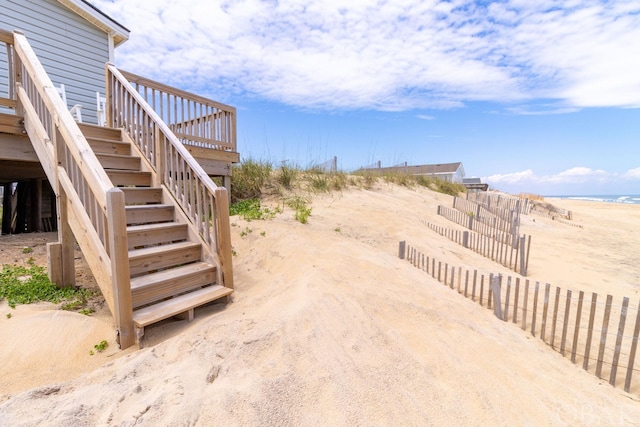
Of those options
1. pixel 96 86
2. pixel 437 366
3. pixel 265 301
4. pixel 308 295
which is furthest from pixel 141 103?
pixel 96 86

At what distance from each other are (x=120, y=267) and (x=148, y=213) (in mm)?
1483

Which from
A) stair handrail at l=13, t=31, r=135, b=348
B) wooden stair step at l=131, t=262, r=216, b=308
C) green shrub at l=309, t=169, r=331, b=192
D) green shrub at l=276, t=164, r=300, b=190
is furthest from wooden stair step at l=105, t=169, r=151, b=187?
green shrub at l=309, t=169, r=331, b=192

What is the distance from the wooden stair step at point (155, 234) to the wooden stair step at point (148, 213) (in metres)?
0.12

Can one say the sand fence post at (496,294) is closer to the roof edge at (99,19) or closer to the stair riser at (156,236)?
the stair riser at (156,236)

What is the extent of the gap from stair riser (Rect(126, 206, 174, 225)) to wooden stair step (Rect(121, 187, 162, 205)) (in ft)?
1.30

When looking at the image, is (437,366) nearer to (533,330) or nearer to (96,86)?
(533,330)

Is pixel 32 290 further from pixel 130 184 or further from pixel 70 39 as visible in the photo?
pixel 70 39

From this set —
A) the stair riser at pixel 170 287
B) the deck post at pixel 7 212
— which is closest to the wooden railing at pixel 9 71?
the stair riser at pixel 170 287

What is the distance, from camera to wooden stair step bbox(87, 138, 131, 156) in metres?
4.78

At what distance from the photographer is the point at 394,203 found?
1127 centimetres

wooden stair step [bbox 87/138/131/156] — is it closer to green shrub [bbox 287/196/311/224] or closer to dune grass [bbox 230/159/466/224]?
dune grass [bbox 230/159/466/224]

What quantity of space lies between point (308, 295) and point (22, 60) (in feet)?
17.0

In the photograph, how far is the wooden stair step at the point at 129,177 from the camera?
14.8 feet

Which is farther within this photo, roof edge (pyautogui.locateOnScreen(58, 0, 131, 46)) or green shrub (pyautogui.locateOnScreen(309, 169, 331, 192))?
green shrub (pyautogui.locateOnScreen(309, 169, 331, 192))
